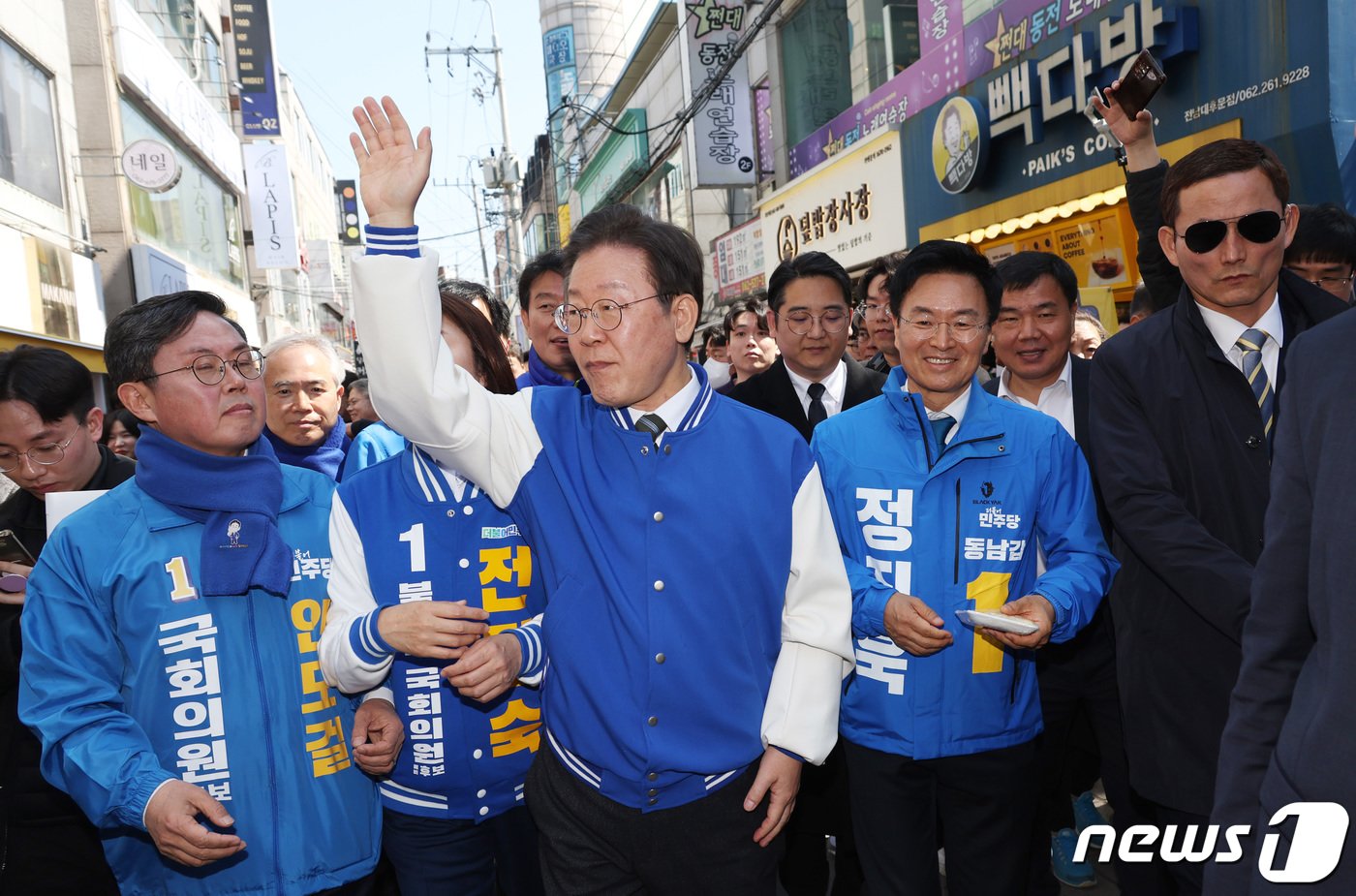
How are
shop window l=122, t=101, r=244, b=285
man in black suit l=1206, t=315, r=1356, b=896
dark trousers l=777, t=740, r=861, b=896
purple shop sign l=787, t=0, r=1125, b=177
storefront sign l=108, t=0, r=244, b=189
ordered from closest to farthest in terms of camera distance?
man in black suit l=1206, t=315, r=1356, b=896, dark trousers l=777, t=740, r=861, b=896, purple shop sign l=787, t=0, r=1125, b=177, storefront sign l=108, t=0, r=244, b=189, shop window l=122, t=101, r=244, b=285

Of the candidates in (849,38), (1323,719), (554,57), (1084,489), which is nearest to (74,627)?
(1323,719)

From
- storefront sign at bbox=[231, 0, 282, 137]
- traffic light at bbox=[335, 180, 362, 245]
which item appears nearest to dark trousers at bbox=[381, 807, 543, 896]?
storefront sign at bbox=[231, 0, 282, 137]

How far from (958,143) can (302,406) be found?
10090 millimetres

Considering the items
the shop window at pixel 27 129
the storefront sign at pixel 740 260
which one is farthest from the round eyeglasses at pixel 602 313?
the storefront sign at pixel 740 260

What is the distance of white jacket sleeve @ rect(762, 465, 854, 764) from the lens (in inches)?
81.4

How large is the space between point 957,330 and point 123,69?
1857 centimetres

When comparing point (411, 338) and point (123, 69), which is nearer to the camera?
point (411, 338)

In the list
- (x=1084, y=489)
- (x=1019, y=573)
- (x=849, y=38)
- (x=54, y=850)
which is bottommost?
(x=54, y=850)

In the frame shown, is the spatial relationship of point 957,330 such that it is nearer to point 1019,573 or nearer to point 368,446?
point 1019,573

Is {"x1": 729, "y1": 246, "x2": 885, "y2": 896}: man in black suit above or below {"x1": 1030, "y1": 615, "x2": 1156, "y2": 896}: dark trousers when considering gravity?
above

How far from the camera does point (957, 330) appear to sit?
9.33 feet

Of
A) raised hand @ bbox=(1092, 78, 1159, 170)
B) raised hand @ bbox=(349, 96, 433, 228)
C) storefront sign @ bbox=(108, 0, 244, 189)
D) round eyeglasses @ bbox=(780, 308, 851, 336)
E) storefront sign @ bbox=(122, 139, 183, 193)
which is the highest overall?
storefront sign @ bbox=(108, 0, 244, 189)

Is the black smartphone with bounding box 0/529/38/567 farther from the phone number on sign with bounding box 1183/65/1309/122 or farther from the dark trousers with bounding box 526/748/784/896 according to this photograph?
the phone number on sign with bounding box 1183/65/1309/122

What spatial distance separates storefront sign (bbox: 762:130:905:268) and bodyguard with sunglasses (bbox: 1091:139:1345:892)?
1173 centimetres
